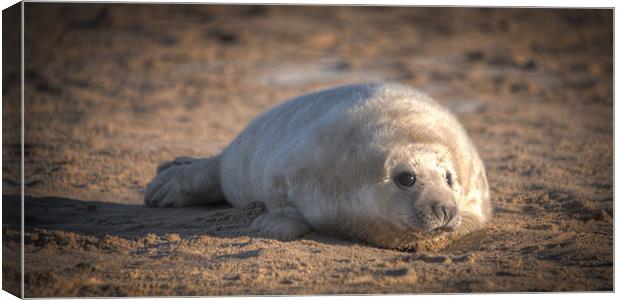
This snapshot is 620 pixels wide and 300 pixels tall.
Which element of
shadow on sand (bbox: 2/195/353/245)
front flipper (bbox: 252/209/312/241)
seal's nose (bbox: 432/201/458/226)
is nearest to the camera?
seal's nose (bbox: 432/201/458/226)

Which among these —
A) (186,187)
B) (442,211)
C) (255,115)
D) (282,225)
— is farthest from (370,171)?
(255,115)

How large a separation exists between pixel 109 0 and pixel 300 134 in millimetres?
1322

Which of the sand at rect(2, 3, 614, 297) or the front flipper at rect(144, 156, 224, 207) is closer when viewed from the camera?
the sand at rect(2, 3, 614, 297)

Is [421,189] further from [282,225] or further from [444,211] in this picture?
[282,225]

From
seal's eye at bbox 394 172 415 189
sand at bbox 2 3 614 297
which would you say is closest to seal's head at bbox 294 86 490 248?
seal's eye at bbox 394 172 415 189

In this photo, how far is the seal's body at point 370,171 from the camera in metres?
4.72

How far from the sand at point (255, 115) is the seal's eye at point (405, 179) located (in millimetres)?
367

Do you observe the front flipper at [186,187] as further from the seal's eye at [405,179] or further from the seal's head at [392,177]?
the seal's eye at [405,179]

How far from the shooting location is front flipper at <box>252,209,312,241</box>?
4.98 meters

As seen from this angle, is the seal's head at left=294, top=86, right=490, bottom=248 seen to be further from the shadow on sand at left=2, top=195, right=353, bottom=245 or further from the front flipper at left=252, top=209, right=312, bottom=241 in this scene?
the shadow on sand at left=2, top=195, right=353, bottom=245

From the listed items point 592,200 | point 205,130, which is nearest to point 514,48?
point 205,130

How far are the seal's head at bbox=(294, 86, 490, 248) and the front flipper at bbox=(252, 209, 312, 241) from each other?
0.19 feet

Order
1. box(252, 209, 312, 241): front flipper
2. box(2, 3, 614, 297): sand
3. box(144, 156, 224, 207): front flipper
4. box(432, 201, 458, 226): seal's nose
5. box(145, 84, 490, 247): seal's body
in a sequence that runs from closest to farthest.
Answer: box(2, 3, 614, 297): sand
box(432, 201, 458, 226): seal's nose
box(145, 84, 490, 247): seal's body
box(252, 209, 312, 241): front flipper
box(144, 156, 224, 207): front flipper

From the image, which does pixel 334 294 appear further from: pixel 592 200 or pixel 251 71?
pixel 251 71
